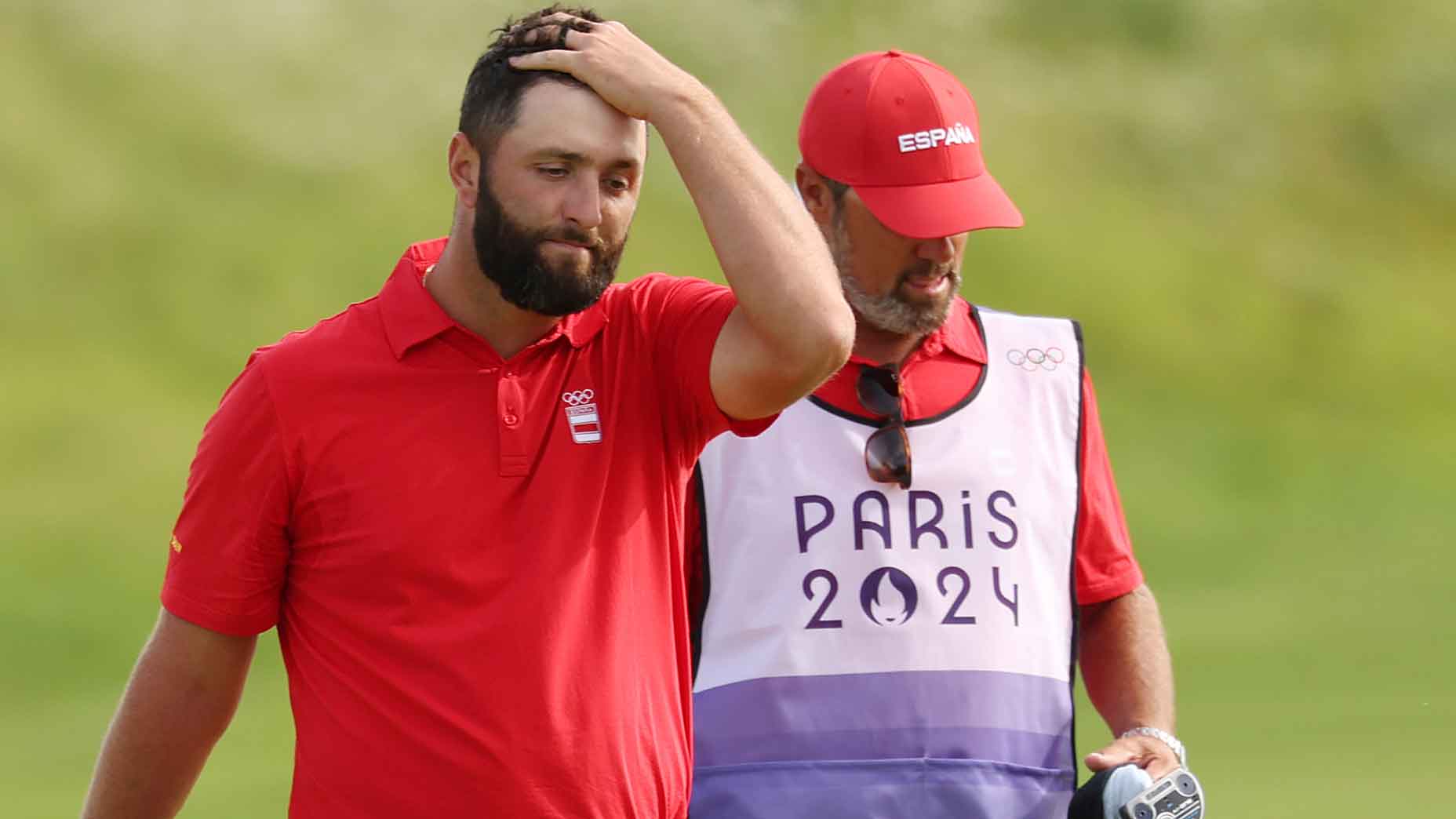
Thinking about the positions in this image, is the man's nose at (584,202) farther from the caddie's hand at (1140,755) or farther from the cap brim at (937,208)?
the caddie's hand at (1140,755)

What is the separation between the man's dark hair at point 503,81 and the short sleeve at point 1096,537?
1.15m

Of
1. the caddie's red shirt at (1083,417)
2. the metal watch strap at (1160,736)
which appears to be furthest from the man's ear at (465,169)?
the metal watch strap at (1160,736)

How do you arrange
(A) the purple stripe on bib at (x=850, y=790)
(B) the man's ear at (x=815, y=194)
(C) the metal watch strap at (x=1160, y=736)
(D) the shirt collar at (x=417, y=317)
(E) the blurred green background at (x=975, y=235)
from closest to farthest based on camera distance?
1. (D) the shirt collar at (x=417, y=317)
2. (A) the purple stripe on bib at (x=850, y=790)
3. (C) the metal watch strap at (x=1160, y=736)
4. (B) the man's ear at (x=815, y=194)
5. (E) the blurred green background at (x=975, y=235)

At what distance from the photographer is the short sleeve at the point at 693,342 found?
265cm

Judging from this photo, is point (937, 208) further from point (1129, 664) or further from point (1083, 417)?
point (1129, 664)

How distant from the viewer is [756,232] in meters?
2.55

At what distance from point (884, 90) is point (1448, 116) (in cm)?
924

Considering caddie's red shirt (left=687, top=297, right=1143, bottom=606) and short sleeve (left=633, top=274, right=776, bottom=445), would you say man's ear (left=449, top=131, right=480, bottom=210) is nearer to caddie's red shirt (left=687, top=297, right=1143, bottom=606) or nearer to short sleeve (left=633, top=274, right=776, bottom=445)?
short sleeve (left=633, top=274, right=776, bottom=445)

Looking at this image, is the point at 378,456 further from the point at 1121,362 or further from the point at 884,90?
the point at 1121,362

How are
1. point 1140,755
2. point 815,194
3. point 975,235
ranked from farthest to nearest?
point 975,235, point 815,194, point 1140,755

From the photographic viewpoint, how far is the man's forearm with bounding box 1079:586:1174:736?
3.46 metres

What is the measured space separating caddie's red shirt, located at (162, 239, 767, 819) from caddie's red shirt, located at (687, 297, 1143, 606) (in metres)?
0.77

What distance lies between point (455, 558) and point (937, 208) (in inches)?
46.9

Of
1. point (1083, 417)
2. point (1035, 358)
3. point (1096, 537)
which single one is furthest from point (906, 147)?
point (1096, 537)
